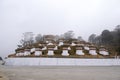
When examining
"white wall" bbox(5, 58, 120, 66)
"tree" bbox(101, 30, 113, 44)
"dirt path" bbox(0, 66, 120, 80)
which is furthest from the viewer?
"tree" bbox(101, 30, 113, 44)

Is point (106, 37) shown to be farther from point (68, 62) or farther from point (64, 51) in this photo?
point (68, 62)

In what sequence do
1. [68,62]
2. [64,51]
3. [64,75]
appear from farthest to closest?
[64,51], [68,62], [64,75]

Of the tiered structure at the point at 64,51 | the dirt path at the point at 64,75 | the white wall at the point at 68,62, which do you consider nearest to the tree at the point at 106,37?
the tiered structure at the point at 64,51

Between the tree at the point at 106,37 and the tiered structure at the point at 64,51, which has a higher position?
the tree at the point at 106,37

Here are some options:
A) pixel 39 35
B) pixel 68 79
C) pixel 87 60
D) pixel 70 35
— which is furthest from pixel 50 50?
pixel 39 35

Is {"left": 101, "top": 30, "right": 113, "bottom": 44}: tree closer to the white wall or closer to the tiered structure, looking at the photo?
the tiered structure

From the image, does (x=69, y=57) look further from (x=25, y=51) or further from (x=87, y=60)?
(x=25, y=51)

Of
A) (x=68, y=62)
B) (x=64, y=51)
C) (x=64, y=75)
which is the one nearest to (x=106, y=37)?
(x=64, y=51)

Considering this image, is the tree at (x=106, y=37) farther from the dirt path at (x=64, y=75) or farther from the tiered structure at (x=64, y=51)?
the dirt path at (x=64, y=75)

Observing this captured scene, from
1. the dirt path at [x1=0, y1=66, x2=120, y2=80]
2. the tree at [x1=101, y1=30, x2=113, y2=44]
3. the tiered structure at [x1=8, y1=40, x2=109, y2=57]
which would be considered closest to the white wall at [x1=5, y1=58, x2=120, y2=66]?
the tiered structure at [x1=8, y1=40, x2=109, y2=57]

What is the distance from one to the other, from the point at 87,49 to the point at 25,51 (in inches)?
464

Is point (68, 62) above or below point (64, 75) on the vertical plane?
below

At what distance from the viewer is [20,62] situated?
40188 mm

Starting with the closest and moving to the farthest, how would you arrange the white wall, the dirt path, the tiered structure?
the dirt path
the white wall
the tiered structure
